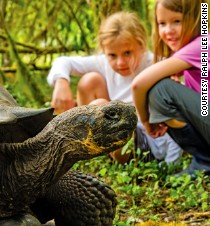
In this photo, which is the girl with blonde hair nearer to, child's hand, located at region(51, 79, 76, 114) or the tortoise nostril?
child's hand, located at region(51, 79, 76, 114)

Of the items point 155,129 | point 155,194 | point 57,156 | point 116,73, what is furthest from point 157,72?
point 57,156

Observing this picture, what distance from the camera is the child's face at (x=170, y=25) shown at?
316 centimetres

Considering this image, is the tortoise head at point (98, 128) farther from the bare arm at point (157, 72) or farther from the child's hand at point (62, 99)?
the child's hand at point (62, 99)

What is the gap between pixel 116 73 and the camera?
377 cm

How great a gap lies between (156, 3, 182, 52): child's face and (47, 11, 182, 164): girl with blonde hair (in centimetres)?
39

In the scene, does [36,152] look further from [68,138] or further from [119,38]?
[119,38]

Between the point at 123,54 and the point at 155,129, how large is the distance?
66 cm

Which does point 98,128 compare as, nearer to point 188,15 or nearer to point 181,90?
point 181,90

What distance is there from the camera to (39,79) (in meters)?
5.88

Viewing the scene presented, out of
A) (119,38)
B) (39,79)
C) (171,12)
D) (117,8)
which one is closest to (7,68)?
(39,79)

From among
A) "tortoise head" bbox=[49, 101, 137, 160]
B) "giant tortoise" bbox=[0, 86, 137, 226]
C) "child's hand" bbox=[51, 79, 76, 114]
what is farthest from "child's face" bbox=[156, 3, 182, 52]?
"tortoise head" bbox=[49, 101, 137, 160]

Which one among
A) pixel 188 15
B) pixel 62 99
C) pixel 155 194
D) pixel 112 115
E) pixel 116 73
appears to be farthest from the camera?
pixel 116 73

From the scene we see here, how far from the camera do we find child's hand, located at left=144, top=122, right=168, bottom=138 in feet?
10.3

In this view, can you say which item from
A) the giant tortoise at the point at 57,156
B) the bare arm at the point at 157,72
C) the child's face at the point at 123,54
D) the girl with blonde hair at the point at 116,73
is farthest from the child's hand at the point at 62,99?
the giant tortoise at the point at 57,156
